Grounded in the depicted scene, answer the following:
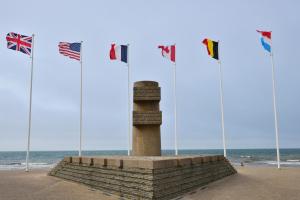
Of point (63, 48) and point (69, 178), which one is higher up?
point (63, 48)

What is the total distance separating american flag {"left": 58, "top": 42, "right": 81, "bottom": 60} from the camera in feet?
75.4

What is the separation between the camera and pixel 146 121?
734 inches

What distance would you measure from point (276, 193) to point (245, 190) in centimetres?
122

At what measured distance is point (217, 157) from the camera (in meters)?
17.5

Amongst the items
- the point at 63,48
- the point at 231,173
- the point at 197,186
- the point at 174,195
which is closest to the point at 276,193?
the point at 197,186

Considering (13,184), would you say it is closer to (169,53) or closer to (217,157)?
(217,157)

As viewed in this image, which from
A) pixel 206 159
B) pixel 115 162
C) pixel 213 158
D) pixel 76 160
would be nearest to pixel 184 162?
pixel 206 159

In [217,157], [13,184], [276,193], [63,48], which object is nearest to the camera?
[276,193]

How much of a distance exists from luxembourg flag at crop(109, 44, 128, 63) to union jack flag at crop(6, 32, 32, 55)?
590 centimetres

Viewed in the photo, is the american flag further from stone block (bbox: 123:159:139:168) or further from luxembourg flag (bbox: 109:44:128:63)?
stone block (bbox: 123:159:139:168)

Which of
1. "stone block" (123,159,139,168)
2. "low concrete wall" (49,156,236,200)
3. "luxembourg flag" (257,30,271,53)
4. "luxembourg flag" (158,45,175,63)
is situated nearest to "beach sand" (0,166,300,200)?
"low concrete wall" (49,156,236,200)

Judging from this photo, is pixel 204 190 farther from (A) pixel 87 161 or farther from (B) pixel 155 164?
(A) pixel 87 161

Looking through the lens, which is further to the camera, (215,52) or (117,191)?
(215,52)

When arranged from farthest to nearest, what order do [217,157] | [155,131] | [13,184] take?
[155,131]
[217,157]
[13,184]
